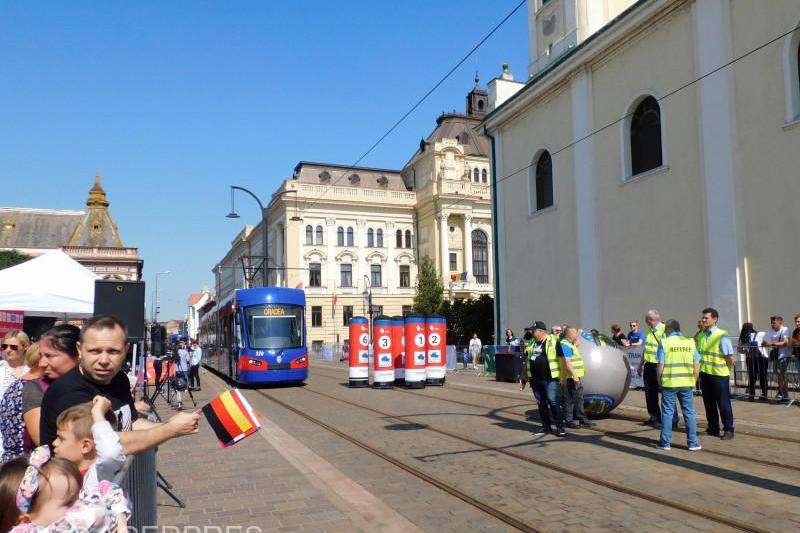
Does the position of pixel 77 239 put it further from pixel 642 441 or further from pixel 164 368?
pixel 642 441

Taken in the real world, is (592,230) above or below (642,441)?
above

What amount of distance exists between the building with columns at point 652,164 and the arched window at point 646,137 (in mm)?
50

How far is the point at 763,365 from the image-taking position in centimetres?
1390

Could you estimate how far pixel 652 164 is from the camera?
2086cm

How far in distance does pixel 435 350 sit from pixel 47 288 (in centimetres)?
1147

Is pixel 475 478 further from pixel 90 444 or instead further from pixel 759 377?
pixel 759 377

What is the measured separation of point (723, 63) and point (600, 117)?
5622 mm

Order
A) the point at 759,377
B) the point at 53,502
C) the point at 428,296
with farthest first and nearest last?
1. the point at 428,296
2. the point at 759,377
3. the point at 53,502

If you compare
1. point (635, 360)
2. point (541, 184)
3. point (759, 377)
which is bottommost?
point (759, 377)

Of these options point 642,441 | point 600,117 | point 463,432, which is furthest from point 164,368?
point 600,117

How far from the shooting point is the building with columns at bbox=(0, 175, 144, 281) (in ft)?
255

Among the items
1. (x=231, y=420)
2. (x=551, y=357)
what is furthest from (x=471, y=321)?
(x=231, y=420)

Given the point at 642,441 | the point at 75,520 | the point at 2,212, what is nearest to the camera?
the point at 75,520

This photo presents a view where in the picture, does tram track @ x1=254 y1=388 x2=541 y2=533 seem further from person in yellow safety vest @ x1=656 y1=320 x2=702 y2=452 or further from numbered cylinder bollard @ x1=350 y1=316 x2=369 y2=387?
numbered cylinder bollard @ x1=350 y1=316 x2=369 y2=387
